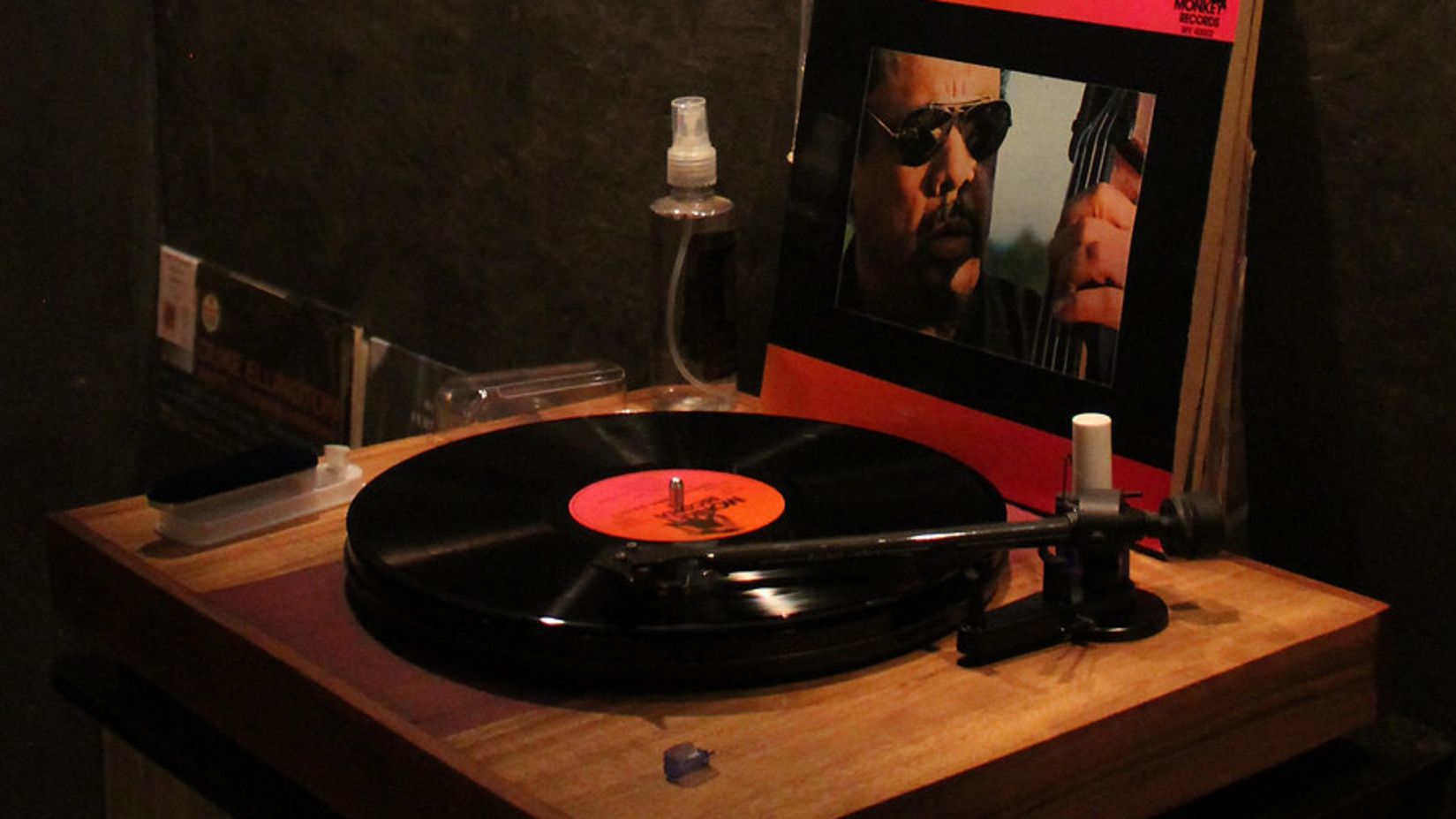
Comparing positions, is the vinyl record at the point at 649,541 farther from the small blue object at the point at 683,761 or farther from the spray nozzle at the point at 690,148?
the spray nozzle at the point at 690,148

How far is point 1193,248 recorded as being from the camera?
2.80 feet

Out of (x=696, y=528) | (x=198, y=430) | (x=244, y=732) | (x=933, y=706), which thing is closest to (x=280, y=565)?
(x=244, y=732)

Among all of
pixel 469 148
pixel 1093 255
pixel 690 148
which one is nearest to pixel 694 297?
pixel 690 148

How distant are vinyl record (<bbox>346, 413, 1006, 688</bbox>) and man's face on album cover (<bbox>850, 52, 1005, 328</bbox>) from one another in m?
0.11

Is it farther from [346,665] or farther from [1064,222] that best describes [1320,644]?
[346,665]

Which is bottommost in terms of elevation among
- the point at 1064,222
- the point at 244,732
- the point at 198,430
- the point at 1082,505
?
the point at 198,430

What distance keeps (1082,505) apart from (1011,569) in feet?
0.32

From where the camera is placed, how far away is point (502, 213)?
1.51m

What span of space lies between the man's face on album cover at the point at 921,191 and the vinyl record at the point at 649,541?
0.11 metres

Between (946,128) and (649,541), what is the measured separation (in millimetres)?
323

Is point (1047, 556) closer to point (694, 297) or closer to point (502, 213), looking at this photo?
point (694, 297)

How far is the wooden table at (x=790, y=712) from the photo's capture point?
0.66 metres

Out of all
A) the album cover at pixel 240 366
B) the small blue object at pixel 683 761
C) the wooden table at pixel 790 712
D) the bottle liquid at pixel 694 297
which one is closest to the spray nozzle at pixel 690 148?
the bottle liquid at pixel 694 297

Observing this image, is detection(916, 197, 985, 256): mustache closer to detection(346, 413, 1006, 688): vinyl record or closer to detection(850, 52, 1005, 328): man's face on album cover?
detection(850, 52, 1005, 328): man's face on album cover
